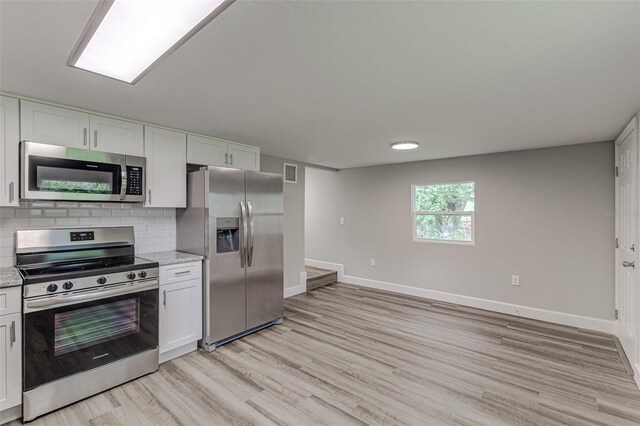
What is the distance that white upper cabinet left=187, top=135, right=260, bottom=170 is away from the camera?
131 inches

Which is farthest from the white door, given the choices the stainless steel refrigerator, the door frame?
the stainless steel refrigerator

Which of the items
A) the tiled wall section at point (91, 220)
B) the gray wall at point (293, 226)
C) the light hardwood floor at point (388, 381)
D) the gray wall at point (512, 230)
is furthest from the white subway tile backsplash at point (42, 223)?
the gray wall at point (512, 230)

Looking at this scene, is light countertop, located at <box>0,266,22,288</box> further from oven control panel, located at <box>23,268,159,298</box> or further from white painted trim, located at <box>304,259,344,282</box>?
white painted trim, located at <box>304,259,344,282</box>

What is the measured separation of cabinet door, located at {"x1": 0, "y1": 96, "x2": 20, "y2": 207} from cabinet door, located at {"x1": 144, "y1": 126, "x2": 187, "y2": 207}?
0.89 meters

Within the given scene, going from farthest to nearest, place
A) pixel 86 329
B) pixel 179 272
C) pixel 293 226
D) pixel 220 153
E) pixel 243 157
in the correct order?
pixel 293 226 → pixel 243 157 → pixel 220 153 → pixel 179 272 → pixel 86 329

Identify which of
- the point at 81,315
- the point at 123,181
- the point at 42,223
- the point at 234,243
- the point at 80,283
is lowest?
the point at 81,315

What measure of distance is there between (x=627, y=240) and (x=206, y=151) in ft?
14.3

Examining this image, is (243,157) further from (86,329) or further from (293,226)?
(86,329)

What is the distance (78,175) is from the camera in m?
2.49

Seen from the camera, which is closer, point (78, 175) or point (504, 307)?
point (78, 175)

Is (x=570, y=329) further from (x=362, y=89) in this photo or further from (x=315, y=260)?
(x=315, y=260)

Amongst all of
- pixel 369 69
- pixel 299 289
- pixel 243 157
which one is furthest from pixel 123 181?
pixel 299 289

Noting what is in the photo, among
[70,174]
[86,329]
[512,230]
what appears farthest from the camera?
[512,230]

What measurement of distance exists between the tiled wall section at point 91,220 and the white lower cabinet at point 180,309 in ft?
1.93
